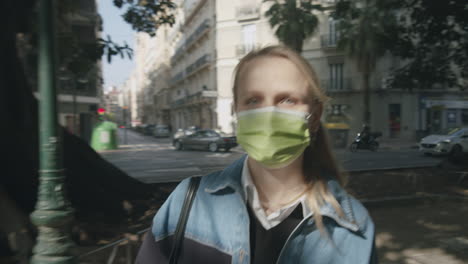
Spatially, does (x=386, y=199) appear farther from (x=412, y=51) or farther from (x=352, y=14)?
(x=352, y=14)

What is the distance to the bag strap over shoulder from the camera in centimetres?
135

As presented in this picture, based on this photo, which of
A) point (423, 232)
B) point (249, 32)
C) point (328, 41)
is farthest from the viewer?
point (328, 41)

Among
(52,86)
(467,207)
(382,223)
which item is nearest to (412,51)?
(467,207)

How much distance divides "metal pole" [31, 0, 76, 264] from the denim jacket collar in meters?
1.96

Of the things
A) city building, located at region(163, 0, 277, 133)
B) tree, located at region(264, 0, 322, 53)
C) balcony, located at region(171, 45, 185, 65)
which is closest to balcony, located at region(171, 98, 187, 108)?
city building, located at region(163, 0, 277, 133)

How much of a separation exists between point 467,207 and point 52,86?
737 centimetres

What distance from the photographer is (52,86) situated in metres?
2.86

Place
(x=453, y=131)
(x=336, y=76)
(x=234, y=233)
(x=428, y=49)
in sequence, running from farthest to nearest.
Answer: (x=336, y=76)
(x=428, y=49)
(x=453, y=131)
(x=234, y=233)

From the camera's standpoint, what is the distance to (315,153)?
1.59 meters

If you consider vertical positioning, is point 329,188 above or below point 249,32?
below

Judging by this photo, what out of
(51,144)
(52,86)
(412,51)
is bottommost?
(51,144)

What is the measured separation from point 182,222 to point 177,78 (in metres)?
51.7

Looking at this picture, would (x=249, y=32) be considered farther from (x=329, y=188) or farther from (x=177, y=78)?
(x=177, y=78)

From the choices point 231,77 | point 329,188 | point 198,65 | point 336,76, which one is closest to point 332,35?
point 336,76
